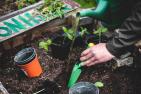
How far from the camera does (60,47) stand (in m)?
4.74

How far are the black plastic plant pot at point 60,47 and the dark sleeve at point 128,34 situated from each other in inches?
71.4

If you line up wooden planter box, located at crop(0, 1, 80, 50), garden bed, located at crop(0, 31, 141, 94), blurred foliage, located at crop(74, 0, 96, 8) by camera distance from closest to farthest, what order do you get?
1. garden bed, located at crop(0, 31, 141, 94)
2. wooden planter box, located at crop(0, 1, 80, 50)
3. blurred foliage, located at crop(74, 0, 96, 8)

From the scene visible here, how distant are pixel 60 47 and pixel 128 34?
2014mm

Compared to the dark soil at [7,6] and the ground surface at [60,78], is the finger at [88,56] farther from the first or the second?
the dark soil at [7,6]

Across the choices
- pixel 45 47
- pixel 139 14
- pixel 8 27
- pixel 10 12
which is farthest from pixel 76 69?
pixel 10 12

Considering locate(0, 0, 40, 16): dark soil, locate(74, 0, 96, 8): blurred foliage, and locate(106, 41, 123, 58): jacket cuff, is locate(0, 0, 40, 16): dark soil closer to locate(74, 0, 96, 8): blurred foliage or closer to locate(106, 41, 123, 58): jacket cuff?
locate(74, 0, 96, 8): blurred foliage

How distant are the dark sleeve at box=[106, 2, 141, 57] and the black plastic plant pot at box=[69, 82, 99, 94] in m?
0.94

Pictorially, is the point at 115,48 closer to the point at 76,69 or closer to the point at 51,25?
the point at 76,69

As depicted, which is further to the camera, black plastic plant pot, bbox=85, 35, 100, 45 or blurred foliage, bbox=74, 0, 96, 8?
blurred foliage, bbox=74, 0, 96, 8

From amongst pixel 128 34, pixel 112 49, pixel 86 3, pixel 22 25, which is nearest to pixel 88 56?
pixel 112 49

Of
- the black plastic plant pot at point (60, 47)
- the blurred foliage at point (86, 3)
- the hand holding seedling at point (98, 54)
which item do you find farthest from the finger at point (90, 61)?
the blurred foliage at point (86, 3)

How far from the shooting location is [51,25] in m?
5.32

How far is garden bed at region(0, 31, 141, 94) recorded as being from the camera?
4240 millimetres

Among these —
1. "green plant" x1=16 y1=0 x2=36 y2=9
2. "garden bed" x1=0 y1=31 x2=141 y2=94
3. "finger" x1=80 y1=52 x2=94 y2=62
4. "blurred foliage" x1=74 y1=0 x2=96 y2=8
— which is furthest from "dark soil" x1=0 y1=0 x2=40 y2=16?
"finger" x1=80 y1=52 x2=94 y2=62
